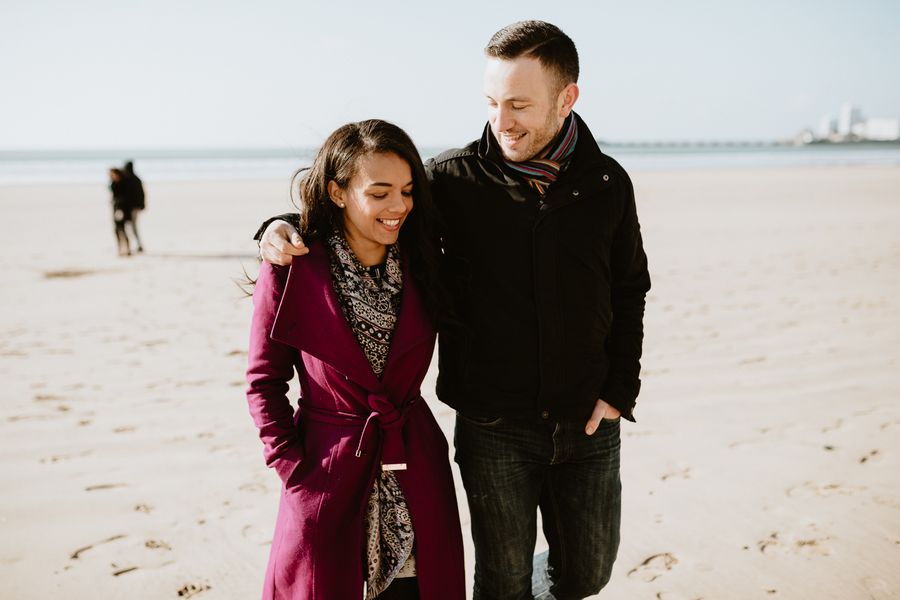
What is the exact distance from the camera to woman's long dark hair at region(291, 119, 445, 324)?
7.16 ft

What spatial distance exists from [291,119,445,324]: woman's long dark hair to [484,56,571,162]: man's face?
31 cm

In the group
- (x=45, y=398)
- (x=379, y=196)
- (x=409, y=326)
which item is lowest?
(x=45, y=398)

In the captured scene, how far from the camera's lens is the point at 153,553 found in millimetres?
3355

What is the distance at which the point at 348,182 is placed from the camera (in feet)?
7.23

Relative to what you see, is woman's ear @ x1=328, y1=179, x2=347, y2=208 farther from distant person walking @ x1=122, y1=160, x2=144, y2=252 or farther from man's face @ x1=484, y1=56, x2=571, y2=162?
distant person walking @ x1=122, y1=160, x2=144, y2=252

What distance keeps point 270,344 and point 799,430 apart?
387 centimetres

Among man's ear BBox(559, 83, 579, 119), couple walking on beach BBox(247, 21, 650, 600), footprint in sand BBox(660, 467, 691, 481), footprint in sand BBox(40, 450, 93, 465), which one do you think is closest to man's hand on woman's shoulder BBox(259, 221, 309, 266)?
couple walking on beach BBox(247, 21, 650, 600)

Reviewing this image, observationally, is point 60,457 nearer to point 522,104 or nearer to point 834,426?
point 522,104

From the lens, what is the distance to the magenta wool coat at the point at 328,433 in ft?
6.88

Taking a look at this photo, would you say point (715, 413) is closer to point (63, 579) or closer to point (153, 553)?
point (153, 553)

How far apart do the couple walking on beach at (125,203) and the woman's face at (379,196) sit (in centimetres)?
1085

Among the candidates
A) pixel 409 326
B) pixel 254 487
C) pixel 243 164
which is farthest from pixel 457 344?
pixel 243 164

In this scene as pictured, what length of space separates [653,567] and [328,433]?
194 cm

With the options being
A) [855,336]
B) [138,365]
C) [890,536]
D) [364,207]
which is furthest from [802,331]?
[138,365]
